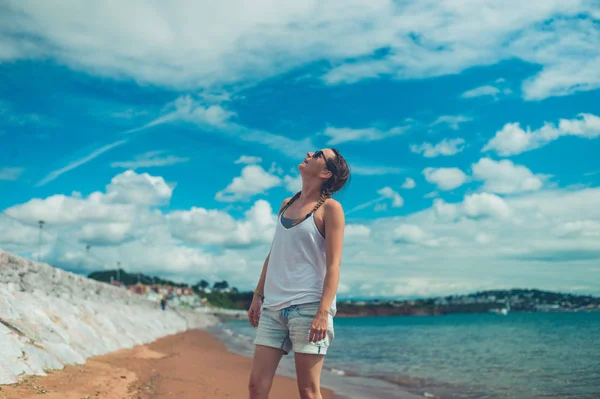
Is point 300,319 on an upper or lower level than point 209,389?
upper

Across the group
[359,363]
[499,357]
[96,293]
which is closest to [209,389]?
[359,363]

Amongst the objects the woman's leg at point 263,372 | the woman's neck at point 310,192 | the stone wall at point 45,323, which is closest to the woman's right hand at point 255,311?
the woman's leg at point 263,372

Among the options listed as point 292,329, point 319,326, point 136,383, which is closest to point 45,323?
point 136,383

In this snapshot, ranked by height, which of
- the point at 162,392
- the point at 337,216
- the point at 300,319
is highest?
the point at 337,216

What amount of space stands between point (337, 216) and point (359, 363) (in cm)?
1399

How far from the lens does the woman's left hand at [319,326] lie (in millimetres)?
2979

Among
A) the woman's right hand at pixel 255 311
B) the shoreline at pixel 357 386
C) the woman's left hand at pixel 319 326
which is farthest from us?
the shoreline at pixel 357 386

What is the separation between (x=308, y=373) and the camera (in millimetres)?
3047

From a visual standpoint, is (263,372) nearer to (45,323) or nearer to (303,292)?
(303,292)

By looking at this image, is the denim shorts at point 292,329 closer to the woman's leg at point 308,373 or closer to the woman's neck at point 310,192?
the woman's leg at point 308,373

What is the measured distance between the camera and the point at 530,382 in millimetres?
11656

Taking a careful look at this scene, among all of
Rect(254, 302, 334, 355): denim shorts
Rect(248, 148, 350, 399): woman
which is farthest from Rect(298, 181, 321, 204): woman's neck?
Rect(254, 302, 334, 355): denim shorts

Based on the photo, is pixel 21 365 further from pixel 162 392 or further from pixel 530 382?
pixel 530 382

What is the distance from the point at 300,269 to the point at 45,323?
652cm
